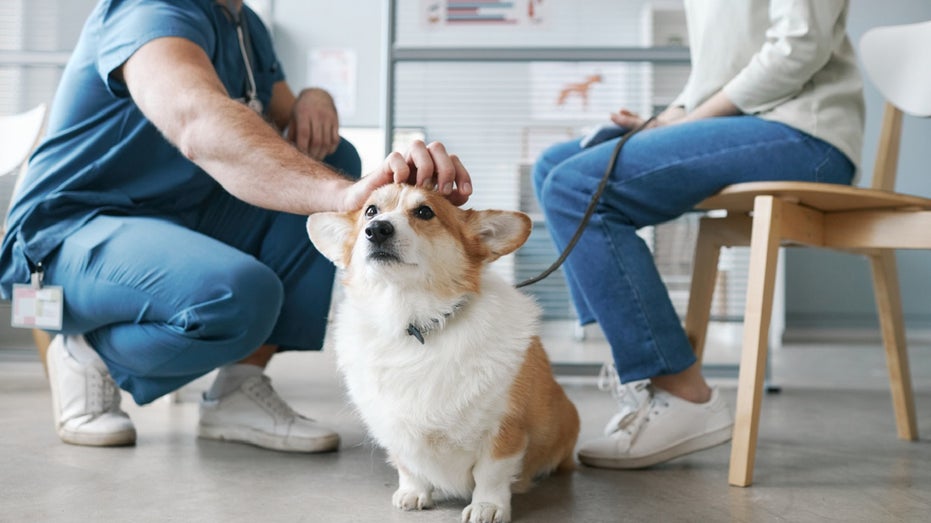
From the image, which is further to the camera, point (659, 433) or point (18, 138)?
point (18, 138)

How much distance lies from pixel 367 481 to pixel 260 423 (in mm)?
383

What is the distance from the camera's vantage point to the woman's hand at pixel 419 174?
3.88ft

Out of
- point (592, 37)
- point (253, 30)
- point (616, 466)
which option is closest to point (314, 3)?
point (592, 37)

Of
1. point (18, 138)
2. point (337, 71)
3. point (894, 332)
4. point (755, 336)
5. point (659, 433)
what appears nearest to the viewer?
point (755, 336)

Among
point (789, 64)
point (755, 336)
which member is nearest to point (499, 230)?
point (755, 336)

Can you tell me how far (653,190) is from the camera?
1.57 meters

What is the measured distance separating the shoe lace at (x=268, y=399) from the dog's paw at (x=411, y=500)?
21.4 inches

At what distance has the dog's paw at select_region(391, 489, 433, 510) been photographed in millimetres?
1268

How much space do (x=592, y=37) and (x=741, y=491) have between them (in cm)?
207

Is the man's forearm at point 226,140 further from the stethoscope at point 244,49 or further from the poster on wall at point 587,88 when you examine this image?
the poster on wall at point 587,88

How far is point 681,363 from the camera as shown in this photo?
156 centimetres

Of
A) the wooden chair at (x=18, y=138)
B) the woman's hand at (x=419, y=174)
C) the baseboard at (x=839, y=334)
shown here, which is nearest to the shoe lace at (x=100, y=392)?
Result: the woman's hand at (x=419, y=174)

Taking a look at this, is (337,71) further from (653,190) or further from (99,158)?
(653,190)

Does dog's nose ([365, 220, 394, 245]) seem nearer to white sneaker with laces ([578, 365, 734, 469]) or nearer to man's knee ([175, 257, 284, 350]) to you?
man's knee ([175, 257, 284, 350])
